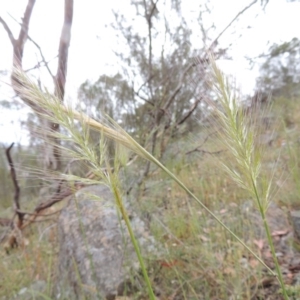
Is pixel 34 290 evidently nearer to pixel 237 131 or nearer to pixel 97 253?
pixel 97 253

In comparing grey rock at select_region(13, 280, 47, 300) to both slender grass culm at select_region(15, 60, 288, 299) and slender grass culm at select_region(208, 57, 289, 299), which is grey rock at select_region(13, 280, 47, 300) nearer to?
slender grass culm at select_region(15, 60, 288, 299)

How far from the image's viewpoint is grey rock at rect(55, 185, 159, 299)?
5.82 feet

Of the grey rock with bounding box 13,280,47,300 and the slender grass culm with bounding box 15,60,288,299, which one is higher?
the slender grass culm with bounding box 15,60,288,299

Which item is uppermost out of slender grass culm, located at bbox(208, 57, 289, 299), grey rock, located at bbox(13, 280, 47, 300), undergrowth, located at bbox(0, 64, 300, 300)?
slender grass culm, located at bbox(208, 57, 289, 299)

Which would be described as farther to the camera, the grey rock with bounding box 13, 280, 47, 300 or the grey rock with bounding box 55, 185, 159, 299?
the grey rock with bounding box 13, 280, 47, 300

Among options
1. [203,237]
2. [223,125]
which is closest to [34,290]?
[203,237]

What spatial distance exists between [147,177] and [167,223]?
2.78ft

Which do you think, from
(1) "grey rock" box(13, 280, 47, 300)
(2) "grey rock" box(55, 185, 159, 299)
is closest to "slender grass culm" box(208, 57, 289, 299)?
(2) "grey rock" box(55, 185, 159, 299)

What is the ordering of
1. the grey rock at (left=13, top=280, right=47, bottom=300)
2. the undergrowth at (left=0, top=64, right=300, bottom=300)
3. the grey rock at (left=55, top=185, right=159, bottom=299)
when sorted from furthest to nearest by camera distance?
the grey rock at (left=13, top=280, right=47, bottom=300) < the grey rock at (left=55, top=185, right=159, bottom=299) < the undergrowth at (left=0, top=64, right=300, bottom=300)

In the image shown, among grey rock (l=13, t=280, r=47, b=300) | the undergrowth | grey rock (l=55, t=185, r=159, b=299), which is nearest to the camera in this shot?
the undergrowth

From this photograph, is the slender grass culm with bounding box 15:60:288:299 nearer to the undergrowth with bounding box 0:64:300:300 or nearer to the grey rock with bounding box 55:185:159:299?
the undergrowth with bounding box 0:64:300:300

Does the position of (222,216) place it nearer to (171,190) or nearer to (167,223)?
(167,223)

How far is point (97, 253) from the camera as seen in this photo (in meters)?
2.02

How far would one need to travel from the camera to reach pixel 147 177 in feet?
10.7
